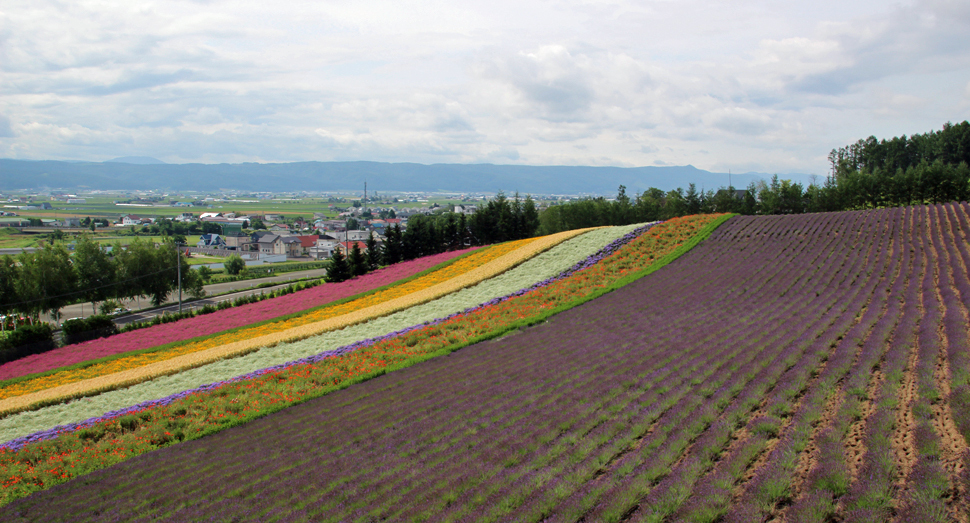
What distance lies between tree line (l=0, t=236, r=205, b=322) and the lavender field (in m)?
42.0

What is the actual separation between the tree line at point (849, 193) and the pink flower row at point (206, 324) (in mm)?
45120

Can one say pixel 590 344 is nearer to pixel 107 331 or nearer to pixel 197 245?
pixel 107 331

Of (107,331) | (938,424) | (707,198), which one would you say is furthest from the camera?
(707,198)

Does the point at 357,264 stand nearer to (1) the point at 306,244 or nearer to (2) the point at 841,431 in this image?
(2) the point at 841,431

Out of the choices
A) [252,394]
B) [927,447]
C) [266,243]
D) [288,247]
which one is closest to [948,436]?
[927,447]

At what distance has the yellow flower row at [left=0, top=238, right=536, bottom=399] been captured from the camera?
84.5 feet

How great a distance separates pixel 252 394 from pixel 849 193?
8290 cm

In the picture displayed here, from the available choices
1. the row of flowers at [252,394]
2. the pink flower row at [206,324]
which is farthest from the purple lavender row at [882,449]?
the pink flower row at [206,324]

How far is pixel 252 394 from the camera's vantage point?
1791 cm


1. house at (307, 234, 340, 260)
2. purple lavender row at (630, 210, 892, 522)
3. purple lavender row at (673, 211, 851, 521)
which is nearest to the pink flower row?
purple lavender row at (673, 211, 851, 521)

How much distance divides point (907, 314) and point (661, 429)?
12636 millimetres

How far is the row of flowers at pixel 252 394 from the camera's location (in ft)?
43.9

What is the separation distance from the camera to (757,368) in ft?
41.8

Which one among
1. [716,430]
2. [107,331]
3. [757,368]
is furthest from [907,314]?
[107,331]
